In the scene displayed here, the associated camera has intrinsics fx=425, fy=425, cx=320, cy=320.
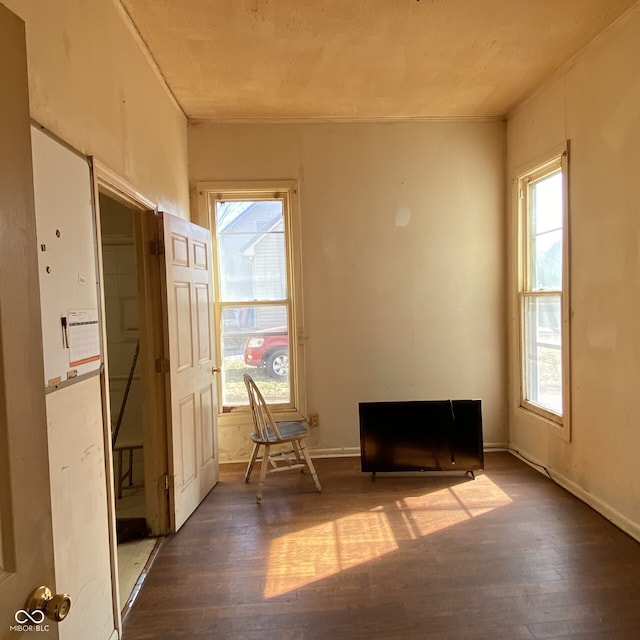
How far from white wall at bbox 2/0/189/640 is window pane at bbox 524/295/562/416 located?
2.99 metres

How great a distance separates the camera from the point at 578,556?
2.23 meters

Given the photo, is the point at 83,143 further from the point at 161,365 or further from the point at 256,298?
the point at 256,298

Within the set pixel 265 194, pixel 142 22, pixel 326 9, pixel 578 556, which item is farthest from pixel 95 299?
pixel 578 556

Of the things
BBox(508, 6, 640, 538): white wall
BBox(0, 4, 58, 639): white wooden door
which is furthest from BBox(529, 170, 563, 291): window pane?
BBox(0, 4, 58, 639): white wooden door

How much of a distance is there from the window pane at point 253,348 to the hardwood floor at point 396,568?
0.91 metres

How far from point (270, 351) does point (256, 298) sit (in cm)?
48

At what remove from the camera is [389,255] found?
12.1ft

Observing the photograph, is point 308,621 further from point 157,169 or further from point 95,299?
point 157,169

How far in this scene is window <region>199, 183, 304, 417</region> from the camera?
368 centimetres

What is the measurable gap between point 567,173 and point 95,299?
2968 mm

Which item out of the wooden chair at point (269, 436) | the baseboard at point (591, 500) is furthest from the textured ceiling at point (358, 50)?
the baseboard at point (591, 500)

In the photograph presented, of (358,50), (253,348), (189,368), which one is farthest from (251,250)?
(358,50)

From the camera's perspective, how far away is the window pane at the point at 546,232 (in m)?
3.13

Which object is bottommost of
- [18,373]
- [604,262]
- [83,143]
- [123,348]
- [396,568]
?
[396,568]
